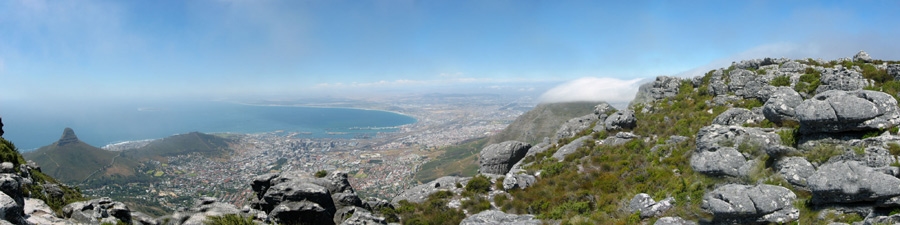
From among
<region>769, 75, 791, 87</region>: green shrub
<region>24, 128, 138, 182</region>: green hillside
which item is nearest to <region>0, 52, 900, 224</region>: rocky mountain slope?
<region>769, 75, 791, 87</region>: green shrub

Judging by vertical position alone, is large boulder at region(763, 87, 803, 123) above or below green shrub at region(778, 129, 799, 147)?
above

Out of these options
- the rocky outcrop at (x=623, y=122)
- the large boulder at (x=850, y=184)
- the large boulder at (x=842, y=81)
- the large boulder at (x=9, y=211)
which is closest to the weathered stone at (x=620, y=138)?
the rocky outcrop at (x=623, y=122)

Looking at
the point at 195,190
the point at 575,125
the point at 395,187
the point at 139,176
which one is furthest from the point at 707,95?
the point at 139,176

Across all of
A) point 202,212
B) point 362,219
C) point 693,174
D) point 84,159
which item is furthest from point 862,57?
point 84,159

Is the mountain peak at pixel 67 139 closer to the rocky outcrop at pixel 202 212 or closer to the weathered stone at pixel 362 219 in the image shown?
the rocky outcrop at pixel 202 212

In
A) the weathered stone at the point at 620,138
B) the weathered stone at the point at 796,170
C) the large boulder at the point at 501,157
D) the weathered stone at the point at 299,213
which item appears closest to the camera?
the weathered stone at the point at 796,170

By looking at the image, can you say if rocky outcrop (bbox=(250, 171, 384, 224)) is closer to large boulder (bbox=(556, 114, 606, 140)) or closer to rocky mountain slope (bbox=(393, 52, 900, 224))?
rocky mountain slope (bbox=(393, 52, 900, 224))

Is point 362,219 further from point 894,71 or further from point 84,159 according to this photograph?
point 84,159
